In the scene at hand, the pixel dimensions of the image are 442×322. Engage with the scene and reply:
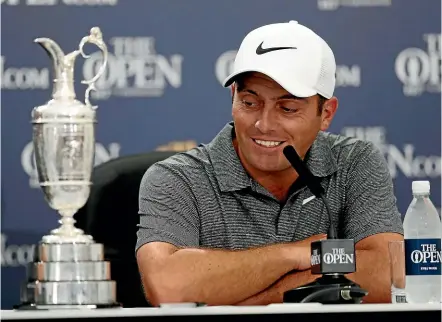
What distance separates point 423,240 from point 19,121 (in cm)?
198

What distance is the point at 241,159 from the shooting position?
3.22 meters

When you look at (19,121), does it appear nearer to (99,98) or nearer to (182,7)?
(99,98)

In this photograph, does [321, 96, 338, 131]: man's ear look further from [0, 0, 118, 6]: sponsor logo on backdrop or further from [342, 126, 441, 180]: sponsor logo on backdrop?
[0, 0, 118, 6]: sponsor logo on backdrop

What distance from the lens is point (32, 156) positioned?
3898mm

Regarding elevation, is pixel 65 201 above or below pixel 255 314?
above

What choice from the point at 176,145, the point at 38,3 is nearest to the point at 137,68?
the point at 176,145

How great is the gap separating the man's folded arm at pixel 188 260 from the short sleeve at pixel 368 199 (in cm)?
25

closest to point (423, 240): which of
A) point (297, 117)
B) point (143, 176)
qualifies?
point (297, 117)

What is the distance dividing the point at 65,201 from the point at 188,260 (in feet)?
2.47

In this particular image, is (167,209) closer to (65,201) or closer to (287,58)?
(287,58)

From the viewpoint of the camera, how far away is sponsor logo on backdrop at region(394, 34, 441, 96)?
401cm

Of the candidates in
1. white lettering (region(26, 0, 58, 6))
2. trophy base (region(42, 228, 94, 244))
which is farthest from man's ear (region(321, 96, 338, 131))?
trophy base (region(42, 228, 94, 244))

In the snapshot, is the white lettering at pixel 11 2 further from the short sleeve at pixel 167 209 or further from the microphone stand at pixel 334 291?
the microphone stand at pixel 334 291

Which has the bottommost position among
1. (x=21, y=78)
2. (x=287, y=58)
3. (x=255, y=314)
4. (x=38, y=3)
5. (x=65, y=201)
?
(x=255, y=314)
